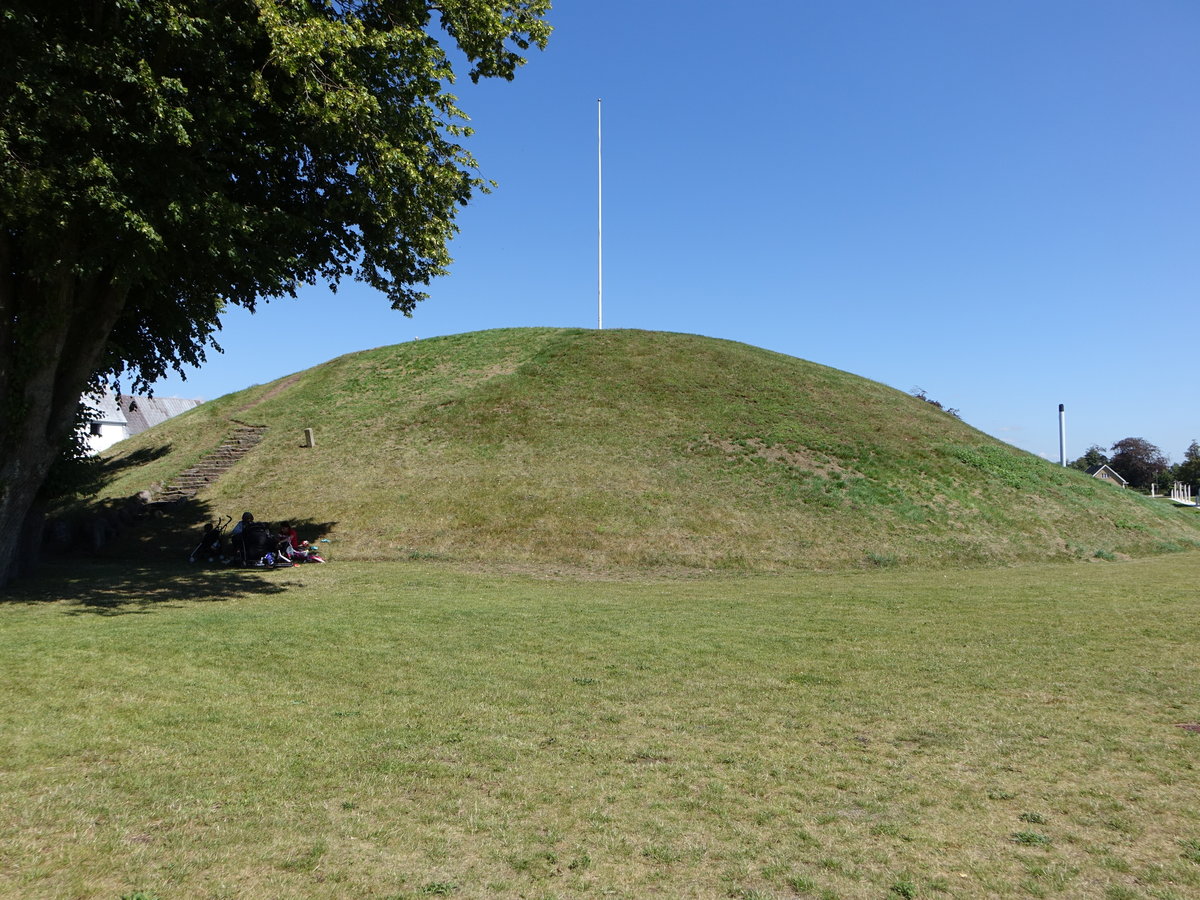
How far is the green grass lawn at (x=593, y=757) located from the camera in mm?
5059

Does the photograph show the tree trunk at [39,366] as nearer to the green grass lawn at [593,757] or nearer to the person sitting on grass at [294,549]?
the green grass lawn at [593,757]

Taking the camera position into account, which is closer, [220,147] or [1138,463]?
[220,147]

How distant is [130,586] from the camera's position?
61.9ft

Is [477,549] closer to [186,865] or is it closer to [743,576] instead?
[743,576]

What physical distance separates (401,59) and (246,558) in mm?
14679

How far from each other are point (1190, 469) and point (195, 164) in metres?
120

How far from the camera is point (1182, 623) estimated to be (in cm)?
1462

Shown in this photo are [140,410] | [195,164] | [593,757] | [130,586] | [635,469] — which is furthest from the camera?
[140,410]

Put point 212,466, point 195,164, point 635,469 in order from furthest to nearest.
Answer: point 212,466 < point 635,469 < point 195,164

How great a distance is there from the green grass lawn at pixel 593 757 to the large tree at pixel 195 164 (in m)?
6.41

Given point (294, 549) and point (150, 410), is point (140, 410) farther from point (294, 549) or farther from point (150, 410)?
point (294, 549)

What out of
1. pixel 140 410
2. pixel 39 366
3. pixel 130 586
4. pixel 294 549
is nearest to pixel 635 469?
pixel 294 549

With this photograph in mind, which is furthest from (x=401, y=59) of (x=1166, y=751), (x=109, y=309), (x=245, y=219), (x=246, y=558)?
(x=1166, y=751)

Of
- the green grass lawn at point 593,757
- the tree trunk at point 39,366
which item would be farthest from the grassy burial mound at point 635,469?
the green grass lawn at point 593,757
